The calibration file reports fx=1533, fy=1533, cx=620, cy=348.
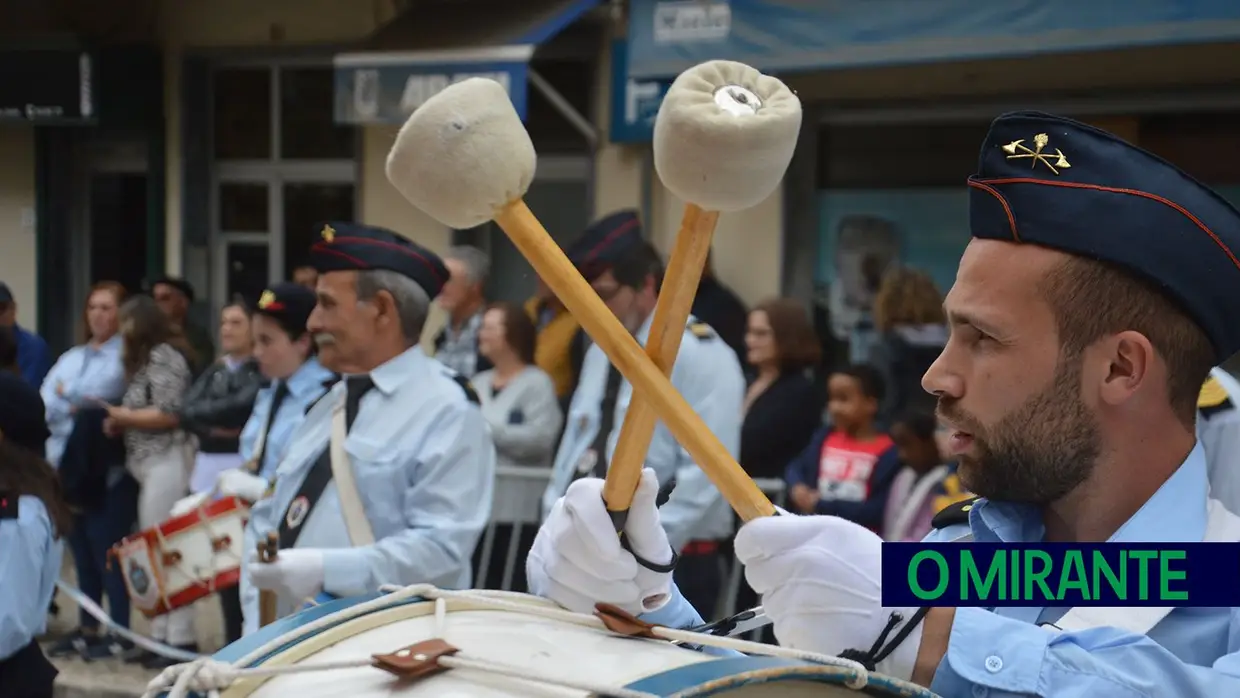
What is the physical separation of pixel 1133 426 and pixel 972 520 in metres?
0.26

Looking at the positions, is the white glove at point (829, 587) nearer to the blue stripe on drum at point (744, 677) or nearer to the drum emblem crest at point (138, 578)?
the blue stripe on drum at point (744, 677)

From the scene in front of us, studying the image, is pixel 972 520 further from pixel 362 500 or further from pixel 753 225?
pixel 753 225

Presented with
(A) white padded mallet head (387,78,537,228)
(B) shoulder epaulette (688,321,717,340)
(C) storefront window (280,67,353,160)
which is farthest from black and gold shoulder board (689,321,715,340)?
(C) storefront window (280,67,353,160)

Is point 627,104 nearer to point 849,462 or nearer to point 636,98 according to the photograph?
point 636,98

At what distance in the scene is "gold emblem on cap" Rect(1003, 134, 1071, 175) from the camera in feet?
5.98

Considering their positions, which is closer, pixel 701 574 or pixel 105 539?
pixel 701 574

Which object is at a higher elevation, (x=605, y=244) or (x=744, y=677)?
(x=605, y=244)

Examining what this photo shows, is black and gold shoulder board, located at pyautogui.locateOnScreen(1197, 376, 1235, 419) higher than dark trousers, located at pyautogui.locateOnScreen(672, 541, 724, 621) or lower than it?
higher

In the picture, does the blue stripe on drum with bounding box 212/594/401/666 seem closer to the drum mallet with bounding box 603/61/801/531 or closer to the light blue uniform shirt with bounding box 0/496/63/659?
the drum mallet with bounding box 603/61/801/531

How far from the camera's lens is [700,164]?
71.2 inches

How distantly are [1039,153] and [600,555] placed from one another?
726 mm

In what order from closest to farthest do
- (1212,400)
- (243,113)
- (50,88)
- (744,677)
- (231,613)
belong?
(744,677), (1212,400), (231,613), (50,88), (243,113)

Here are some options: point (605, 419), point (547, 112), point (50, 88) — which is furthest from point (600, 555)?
point (50, 88)

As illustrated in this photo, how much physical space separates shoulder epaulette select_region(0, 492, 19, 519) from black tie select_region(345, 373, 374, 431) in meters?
1.03
